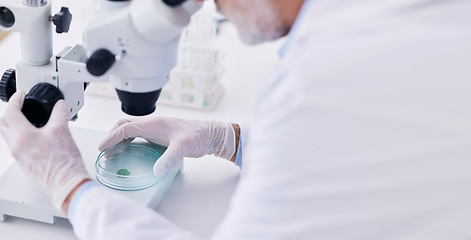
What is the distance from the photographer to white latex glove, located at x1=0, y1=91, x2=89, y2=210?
1437 millimetres

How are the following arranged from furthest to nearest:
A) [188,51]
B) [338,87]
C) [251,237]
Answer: [188,51]
[251,237]
[338,87]

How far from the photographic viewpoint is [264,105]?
1079 mm

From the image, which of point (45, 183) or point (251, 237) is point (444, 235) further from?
point (45, 183)

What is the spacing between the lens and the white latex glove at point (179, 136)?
170cm

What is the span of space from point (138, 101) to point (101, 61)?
16 centimetres

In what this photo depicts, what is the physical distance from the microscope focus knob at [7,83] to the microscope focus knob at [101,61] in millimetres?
341

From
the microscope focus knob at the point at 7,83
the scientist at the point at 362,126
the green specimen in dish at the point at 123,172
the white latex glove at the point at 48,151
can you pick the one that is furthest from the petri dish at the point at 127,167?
the scientist at the point at 362,126

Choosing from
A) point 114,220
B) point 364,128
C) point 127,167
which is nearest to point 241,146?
point 127,167

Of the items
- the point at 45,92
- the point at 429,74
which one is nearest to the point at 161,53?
the point at 45,92

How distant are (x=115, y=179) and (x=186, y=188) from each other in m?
0.22

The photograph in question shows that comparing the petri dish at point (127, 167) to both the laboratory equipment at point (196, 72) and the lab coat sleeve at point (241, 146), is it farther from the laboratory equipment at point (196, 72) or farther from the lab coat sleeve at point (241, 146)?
the laboratory equipment at point (196, 72)

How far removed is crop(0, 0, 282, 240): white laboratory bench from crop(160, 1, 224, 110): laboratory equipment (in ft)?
0.12

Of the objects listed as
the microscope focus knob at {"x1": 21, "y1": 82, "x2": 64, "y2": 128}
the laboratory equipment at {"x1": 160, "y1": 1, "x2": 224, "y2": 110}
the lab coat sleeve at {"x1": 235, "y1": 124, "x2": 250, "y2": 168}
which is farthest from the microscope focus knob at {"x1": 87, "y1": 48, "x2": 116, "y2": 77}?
the laboratory equipment at {"x1": 160, "y1": 1, "x2": 224, "y2": 110}

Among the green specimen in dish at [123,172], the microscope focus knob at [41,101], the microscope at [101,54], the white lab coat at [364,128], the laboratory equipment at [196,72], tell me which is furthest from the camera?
the laboratory equipment at [196,72]
